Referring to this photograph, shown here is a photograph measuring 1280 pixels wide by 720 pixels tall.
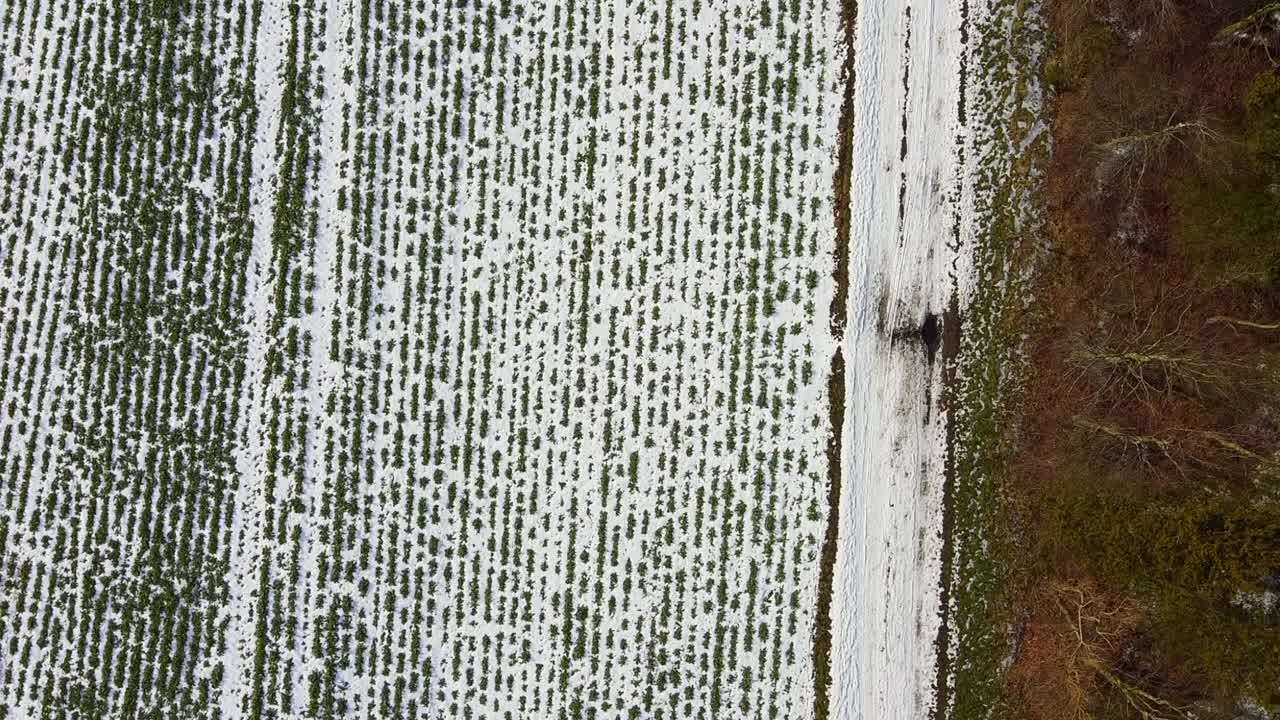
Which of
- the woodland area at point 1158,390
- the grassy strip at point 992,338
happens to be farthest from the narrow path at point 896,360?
the woodland area at point 1158,390

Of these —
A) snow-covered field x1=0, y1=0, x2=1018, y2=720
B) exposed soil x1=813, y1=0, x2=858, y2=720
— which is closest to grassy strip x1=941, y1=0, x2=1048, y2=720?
snow-covered field x1=0, y1=0, x2=1018, y2=720

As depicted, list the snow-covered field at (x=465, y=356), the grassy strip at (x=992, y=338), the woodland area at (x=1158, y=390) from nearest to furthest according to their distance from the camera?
the woodland area at (x=1158, y=390)
the grassy strip at (x=992, y=338)
the snow-covered field at (x=465, y=356)

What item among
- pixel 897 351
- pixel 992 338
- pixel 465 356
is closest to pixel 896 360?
pixel 897 351

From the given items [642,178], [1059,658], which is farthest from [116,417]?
[1059,658]

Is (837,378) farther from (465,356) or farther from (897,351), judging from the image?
(465,356)

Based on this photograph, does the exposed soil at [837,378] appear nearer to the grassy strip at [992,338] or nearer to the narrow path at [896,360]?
the narrow path at [896,360]

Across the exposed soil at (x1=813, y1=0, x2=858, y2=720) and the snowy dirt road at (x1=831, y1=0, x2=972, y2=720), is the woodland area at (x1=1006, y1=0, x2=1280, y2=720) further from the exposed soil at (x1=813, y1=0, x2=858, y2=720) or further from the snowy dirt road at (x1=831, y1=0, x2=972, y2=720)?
the exposed soil at (x1=813, y1=0, x2=858, y2=720)
